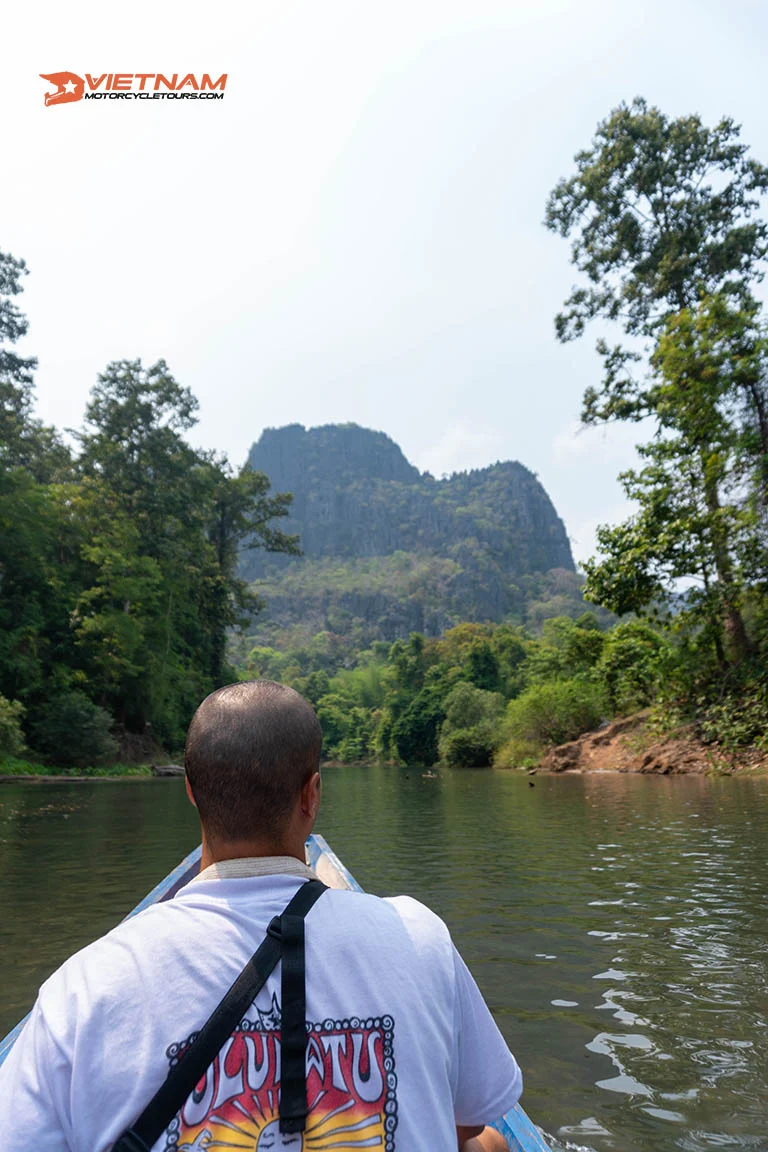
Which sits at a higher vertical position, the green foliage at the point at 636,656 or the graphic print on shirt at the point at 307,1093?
the green foliage at the point at 636,656

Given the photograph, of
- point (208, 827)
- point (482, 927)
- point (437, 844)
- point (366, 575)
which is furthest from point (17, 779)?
point (366, 575)

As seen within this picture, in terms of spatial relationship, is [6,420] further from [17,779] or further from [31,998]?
[31,998]

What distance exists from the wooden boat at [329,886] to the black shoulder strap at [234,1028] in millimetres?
755

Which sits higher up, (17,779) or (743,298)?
(743,298)

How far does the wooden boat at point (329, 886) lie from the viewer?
6.98ft

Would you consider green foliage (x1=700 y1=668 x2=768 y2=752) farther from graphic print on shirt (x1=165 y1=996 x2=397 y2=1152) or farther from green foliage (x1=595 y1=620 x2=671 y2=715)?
graphic print on shirt (x1=165 y1=996 x2=397 y2=1152)

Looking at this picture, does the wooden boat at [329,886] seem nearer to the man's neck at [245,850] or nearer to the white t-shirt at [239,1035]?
the white t-shirt at [239,1035]

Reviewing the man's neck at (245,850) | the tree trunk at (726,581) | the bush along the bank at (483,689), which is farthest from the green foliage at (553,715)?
the man's neck at (245,850)

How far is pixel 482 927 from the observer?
6344 millimetres

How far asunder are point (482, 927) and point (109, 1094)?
5631 mm

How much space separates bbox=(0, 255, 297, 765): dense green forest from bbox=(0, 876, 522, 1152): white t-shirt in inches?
1016

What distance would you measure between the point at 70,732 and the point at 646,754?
19261 mm

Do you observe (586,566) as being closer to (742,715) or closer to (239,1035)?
(742,715)

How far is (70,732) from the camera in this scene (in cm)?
3003
